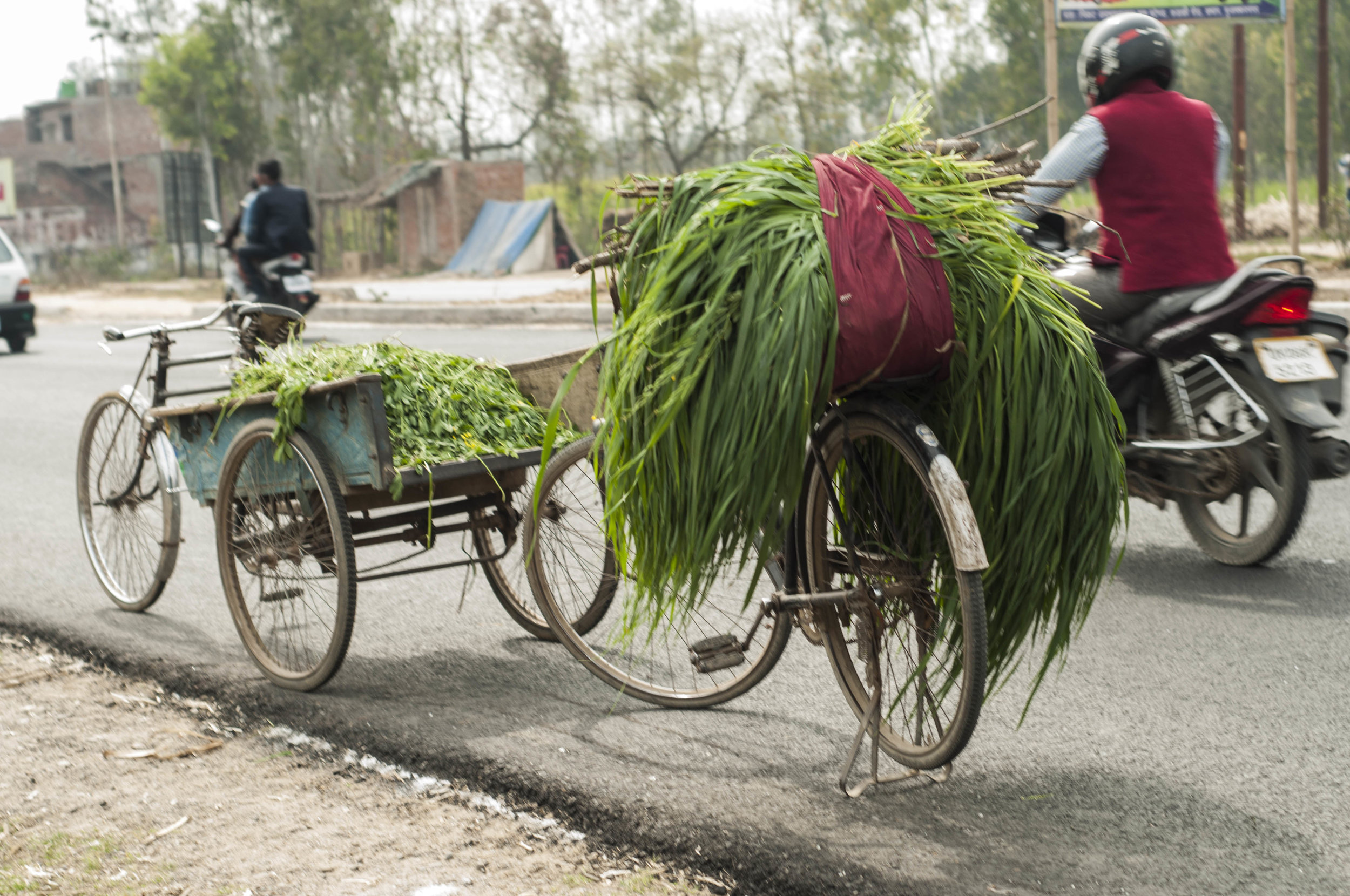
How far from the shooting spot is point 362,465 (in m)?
3.83

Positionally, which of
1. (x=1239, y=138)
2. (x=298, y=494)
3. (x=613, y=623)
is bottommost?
(x=613, y=623)

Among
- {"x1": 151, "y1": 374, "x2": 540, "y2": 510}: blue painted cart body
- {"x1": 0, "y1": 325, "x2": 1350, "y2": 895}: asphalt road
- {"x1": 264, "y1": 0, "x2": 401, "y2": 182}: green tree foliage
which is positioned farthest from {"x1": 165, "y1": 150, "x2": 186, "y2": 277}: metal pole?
{"x1": 151, "y1": 374, "x2": 540, "y2": 510}: blue painted cart body

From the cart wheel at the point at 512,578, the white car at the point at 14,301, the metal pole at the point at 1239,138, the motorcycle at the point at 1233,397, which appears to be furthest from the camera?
the metal pole at the point at 1239,138

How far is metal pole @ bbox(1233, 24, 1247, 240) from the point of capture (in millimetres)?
19156

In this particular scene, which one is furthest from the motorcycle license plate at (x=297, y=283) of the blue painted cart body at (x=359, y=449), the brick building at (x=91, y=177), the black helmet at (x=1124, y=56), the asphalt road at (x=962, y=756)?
the brick building at (x=91, y=177)

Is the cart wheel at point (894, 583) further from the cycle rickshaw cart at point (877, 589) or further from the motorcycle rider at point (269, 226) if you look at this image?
the motorcycle rider at point (269, 226)

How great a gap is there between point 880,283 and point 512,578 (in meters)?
2.25

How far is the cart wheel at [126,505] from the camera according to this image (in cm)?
499

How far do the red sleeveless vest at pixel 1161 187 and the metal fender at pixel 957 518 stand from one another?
257 cm

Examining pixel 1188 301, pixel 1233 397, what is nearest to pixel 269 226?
pixel 1188 301

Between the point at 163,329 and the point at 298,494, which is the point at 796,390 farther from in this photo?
the point at 163,329

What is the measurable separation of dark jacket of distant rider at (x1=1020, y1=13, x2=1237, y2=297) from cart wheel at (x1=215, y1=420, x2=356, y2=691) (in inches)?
109

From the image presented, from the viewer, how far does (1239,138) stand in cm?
1889

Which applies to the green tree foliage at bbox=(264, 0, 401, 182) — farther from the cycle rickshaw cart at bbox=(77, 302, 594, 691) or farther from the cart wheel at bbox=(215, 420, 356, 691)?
the cart wheel at bbox=(215, 420, 356, 691)
